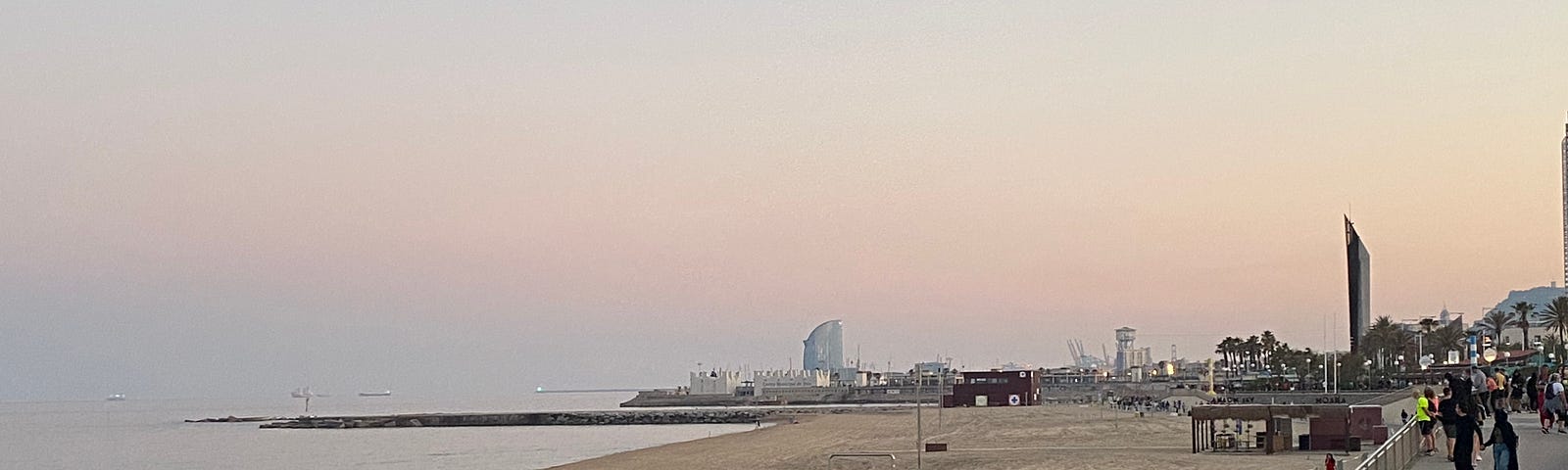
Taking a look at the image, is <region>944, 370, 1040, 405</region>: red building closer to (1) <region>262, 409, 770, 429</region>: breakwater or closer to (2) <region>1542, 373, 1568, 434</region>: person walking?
(1) <region>262, 409, 770, 429</region>: breakwater

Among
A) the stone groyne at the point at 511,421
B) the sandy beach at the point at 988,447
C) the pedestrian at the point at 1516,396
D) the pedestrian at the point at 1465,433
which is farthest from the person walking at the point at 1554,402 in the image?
the stone groyne at the point at 511,421

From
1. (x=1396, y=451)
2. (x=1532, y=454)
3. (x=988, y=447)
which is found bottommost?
(x=988, y=447)

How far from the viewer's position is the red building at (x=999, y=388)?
382 ft

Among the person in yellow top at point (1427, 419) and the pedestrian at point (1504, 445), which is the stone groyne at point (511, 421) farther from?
the pedestrian at point (1504, 445)

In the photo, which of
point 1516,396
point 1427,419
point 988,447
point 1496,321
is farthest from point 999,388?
point 1427,419

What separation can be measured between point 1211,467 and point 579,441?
64.5 metres

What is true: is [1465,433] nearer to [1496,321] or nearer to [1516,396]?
[1516,396]

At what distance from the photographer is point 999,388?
385ft

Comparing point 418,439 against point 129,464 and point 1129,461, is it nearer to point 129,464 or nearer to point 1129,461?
point 129,464

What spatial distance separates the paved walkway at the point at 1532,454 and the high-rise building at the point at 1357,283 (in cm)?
12365

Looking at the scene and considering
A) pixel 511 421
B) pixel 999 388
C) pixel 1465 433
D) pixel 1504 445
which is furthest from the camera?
pixel 511 421

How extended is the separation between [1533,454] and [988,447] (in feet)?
103

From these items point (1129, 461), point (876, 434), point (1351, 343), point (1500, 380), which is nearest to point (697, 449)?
point (876, 434)

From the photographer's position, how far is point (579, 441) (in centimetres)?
9569
